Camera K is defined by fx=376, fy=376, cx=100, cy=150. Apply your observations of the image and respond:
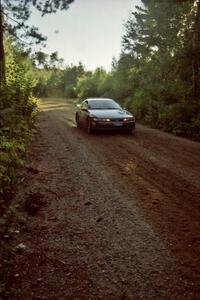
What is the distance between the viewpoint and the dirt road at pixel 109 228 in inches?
173

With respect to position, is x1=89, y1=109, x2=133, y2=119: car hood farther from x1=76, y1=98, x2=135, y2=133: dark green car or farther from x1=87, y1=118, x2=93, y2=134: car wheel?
x1=87, y1=118, x2=93, y2=134: car wheel

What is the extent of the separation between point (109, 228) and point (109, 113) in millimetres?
10686

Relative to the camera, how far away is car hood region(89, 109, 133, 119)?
52.5 feet

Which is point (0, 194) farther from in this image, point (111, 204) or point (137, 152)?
point (137, 152)

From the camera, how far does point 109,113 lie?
1630cm

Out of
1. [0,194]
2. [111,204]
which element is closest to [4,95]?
[0,194]

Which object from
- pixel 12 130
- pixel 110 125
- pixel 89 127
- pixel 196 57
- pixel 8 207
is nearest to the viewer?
pixel 8 207

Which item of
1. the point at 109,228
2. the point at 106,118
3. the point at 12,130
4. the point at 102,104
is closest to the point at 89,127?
the point at 106,118

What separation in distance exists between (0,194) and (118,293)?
3968mm

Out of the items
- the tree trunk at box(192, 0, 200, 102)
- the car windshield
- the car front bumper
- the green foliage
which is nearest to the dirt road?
the green foliage

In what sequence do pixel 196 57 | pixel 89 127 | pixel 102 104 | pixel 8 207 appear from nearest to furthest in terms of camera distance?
pixel 8 207 → pixel 89 127 → pixel 102 104 → pixel 196 57

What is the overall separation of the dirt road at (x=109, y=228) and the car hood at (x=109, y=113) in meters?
4.85

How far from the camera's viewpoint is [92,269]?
472 cm

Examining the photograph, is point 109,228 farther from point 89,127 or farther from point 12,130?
point 89,127
